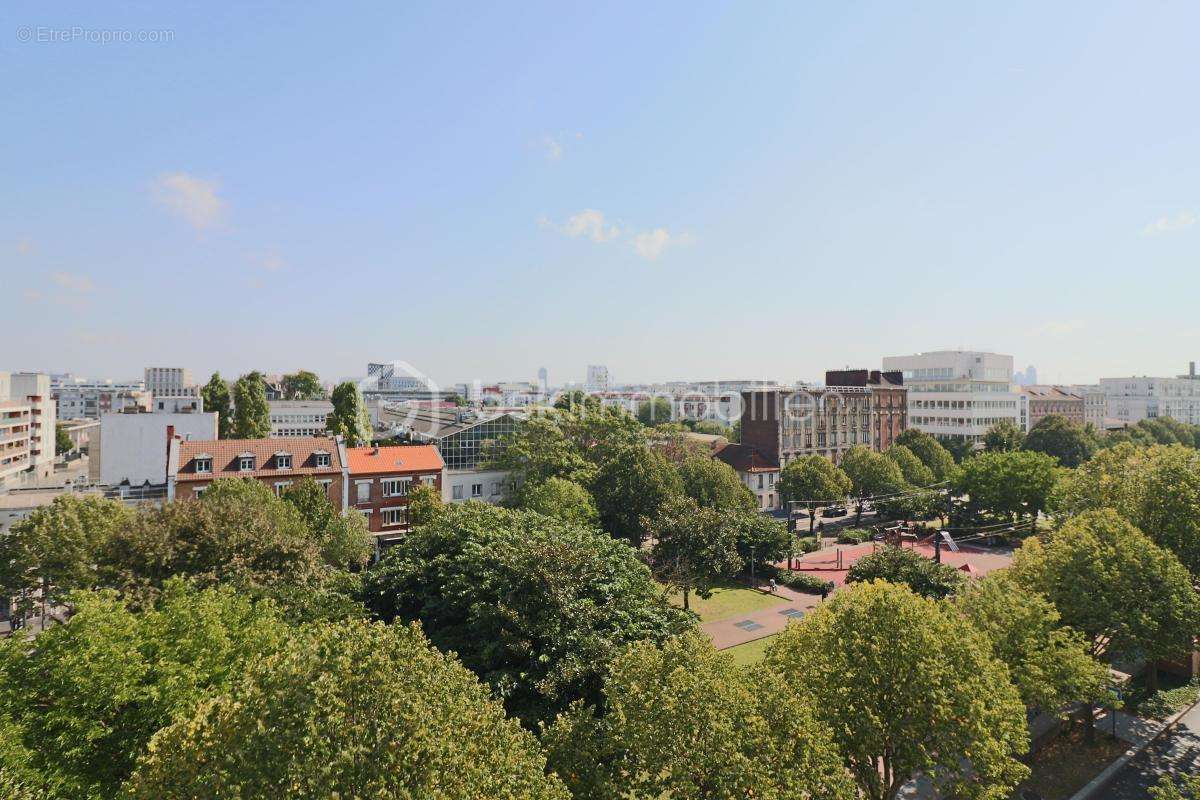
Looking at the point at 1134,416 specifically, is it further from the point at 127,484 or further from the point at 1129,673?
the point at 127,484

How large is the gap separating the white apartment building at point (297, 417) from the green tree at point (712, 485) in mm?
72195

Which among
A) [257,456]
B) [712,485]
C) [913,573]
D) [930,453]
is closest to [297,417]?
[257,456]

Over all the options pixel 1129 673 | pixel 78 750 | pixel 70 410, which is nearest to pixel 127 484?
pixel 78 750

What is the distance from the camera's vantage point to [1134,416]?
566ft

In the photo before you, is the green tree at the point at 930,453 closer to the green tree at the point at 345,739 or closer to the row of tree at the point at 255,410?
the row of tree at the point at 255,410

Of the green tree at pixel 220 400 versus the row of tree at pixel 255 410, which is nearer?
the row of tree at pixel 255 410

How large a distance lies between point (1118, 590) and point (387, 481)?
1775 inches

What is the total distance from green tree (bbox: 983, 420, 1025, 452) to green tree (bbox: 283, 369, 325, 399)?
4822 inches

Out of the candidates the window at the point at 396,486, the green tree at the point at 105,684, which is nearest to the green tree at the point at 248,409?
the window at the point at 396,486

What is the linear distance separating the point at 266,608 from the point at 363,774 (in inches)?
524

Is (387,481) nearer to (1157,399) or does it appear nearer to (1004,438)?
(1004,438)

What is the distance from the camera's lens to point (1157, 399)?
17150 cm

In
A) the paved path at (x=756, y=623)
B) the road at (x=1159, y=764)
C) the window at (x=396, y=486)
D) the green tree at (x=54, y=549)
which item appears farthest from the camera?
the window at (x=396, y=486)

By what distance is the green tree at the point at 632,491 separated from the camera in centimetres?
4969
